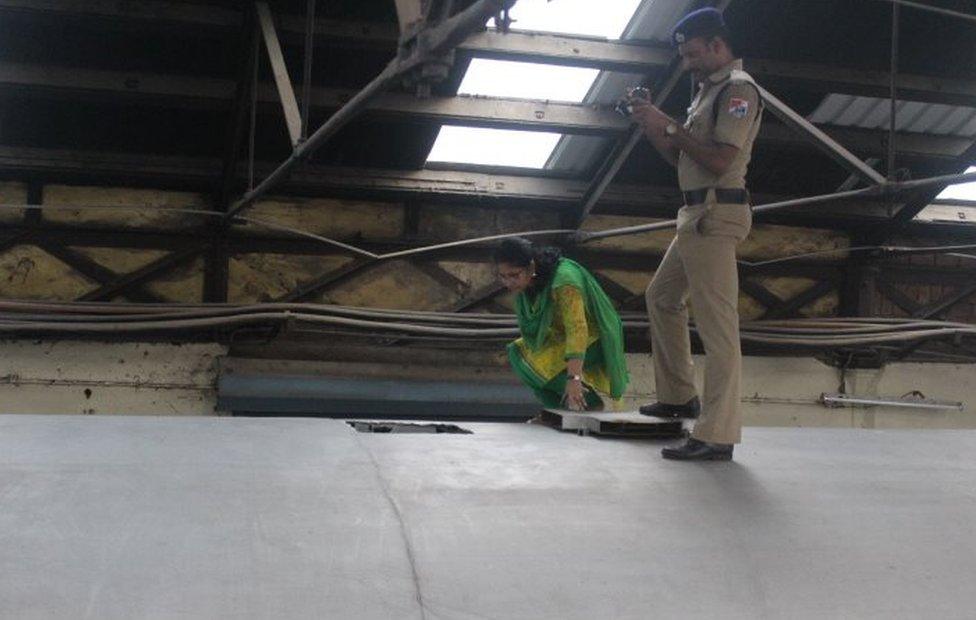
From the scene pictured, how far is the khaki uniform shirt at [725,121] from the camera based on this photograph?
2.50 metres

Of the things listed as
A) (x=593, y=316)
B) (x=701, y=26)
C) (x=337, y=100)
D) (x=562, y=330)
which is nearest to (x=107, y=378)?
(x=337, y=100)

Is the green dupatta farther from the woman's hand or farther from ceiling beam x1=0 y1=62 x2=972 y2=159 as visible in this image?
ceiling beam x1=0 y1=62 x2=972 y2=159

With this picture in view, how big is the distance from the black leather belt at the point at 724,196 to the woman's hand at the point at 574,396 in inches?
34.5

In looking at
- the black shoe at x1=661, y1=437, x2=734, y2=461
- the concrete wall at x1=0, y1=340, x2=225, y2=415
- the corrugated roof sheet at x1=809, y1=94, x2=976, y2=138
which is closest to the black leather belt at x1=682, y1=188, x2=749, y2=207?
the black shoe at x1=661, y1=437, x2=734, y2=461

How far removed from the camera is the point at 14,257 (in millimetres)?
5516

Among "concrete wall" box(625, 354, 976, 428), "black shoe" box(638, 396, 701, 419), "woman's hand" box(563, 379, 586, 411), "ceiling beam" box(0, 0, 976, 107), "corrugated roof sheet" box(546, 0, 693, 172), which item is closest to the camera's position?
"black shoe" box(638, 396, 701, 419)

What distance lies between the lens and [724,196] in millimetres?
2553

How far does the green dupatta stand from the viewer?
11.1 ft

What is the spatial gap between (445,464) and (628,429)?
75 centimetres

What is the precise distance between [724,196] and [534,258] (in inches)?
39.1

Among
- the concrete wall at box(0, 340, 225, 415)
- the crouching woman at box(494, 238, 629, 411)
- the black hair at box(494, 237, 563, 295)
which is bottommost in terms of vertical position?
the concrete wall at box(0, 340, 225, 415)

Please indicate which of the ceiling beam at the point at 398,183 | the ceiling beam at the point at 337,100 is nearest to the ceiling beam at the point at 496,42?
the ceiling beam at the point at 337,100

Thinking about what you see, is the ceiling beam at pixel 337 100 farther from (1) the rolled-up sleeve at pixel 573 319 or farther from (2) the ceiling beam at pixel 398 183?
(1) the rolled-up sleeve at pixel 573 319

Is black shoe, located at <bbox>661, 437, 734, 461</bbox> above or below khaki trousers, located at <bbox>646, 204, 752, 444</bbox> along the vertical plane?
below
